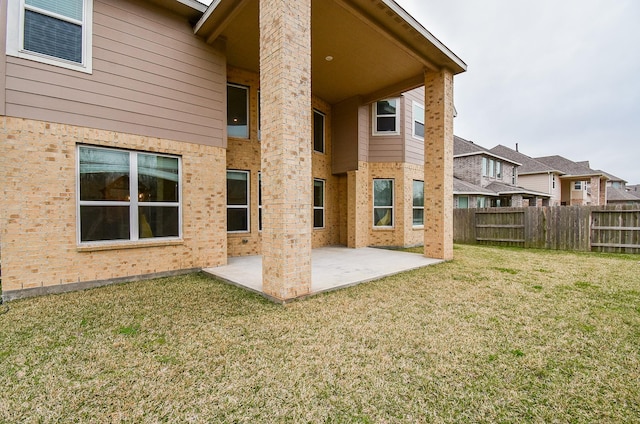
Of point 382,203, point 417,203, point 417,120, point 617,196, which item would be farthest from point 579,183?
point 382,203

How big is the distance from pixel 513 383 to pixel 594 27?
77.4 feet

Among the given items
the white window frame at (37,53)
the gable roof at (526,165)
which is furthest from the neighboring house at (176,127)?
the gable roof at (526,165)

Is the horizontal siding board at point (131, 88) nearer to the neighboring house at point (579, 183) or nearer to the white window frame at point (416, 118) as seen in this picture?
the white window frame at point (416, 118)

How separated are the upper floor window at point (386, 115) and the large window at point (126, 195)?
7399mm

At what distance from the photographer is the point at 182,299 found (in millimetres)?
4371

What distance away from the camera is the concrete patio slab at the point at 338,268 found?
5.14 metres

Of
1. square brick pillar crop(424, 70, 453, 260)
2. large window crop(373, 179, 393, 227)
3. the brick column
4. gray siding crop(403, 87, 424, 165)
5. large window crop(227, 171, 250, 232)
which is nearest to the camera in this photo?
square brick pillar crop(424, 70, 453, 260)

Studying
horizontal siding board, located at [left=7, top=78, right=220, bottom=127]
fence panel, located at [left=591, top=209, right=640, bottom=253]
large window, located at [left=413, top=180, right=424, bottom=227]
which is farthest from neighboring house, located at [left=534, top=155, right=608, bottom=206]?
horizontal siding board, located at [left=7, top=78, right=220, bottom=127]

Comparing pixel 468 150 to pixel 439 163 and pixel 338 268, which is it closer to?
pixel 439 163

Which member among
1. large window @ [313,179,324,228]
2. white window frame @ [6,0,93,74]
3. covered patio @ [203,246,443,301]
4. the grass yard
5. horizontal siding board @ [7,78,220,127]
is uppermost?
white window frame @ [6,0,93,74]

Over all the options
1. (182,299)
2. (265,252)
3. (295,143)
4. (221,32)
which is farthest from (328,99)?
(182,299)

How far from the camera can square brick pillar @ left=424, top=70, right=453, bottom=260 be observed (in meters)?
7.68

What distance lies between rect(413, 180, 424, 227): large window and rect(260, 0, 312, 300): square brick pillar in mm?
7537

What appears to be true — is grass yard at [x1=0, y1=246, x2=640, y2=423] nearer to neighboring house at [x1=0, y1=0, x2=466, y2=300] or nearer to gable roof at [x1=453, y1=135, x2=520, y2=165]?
neighboring house at [x1=0, y1=0, x2=466, y2=300]
